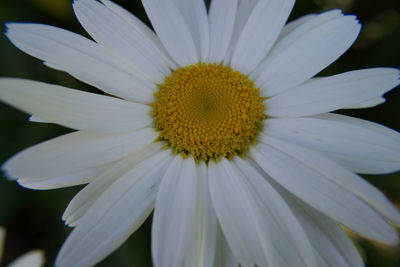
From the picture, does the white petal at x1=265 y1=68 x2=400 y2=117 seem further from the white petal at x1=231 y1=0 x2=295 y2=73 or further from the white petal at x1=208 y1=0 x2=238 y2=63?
the white petal at x1=208 y1=0 x2=238 y2=63

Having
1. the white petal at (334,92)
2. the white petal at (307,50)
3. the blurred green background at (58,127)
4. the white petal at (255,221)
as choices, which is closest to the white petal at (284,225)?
the white petal at (255,221)

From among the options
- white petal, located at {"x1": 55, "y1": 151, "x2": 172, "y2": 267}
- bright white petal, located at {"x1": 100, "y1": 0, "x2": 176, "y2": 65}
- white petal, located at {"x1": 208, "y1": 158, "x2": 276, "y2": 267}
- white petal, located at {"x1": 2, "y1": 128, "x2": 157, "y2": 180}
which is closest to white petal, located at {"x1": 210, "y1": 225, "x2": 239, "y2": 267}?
white petal, located at {"x1": 208, "y1": 158, "x2": 276, "y2": 267}

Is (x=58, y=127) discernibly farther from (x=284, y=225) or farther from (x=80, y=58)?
(x=284, y=225)

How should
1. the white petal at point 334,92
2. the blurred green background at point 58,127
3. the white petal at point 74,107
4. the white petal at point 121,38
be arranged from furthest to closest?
the blurred green background at point 58,127
the white petal at point 121,38
the white petal at point 334,92
the white petal at point 74,107

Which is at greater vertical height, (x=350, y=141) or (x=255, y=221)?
(x=350, y=141)

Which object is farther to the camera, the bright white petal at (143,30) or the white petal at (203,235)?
the bright white petal at (143,30)

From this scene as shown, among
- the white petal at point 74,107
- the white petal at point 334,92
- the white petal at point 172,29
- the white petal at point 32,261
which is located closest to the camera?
the white petal at point 74,107

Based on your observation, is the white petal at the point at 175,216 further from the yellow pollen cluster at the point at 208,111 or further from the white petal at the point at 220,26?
the white petal at the point at 220,26

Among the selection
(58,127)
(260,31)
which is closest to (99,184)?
(260,31)
